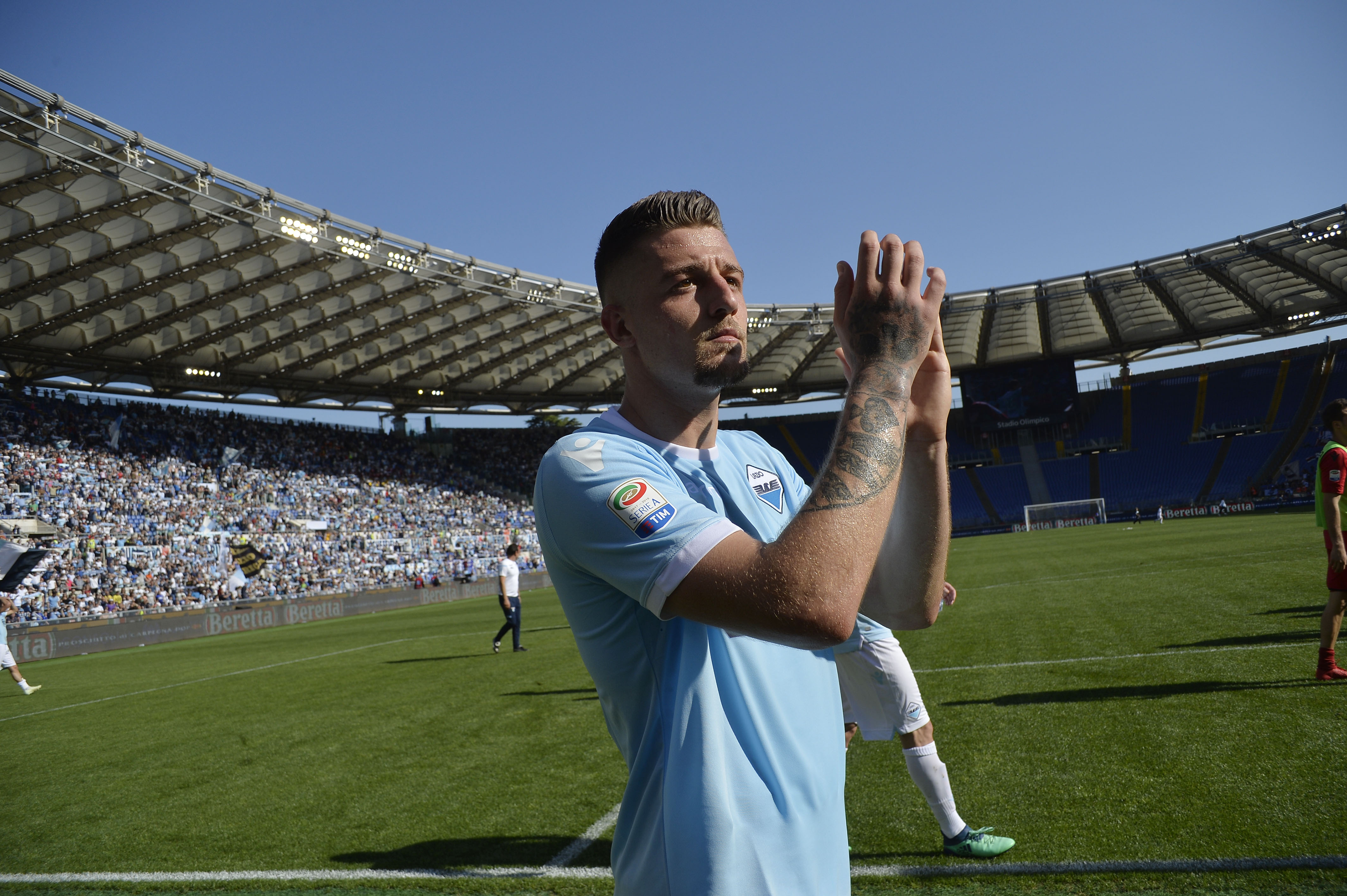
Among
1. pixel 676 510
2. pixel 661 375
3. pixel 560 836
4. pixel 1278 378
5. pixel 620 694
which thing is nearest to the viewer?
pixel 676 510

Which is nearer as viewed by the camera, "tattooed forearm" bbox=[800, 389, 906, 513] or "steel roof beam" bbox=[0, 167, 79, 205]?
"tattooed forearm" bbox=[800, 389, 906, 513]

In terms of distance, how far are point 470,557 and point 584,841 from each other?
36.3 metres

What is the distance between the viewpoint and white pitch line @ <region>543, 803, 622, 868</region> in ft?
15.7

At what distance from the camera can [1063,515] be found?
48156 mm

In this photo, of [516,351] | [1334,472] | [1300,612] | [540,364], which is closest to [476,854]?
[1334,472]

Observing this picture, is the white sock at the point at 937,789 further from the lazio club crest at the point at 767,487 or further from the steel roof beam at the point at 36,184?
the steel roof beam at the point at 36,184

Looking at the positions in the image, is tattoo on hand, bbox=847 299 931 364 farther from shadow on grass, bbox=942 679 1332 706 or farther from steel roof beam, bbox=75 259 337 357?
steel roof beam, bbox=75 259 337 357

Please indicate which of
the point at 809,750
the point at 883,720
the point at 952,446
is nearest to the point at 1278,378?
the point at 952,446

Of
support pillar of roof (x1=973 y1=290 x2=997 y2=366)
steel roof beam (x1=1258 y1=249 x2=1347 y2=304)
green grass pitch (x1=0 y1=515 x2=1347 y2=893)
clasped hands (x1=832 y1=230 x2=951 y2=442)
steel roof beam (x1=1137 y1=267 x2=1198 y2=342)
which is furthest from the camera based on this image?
support pillar of roof (x1=973 y1=290 x2=997 y2=366)

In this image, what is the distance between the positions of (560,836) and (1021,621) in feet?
28.6

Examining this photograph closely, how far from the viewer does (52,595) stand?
83.6ft

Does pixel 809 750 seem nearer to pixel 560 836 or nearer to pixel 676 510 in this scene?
pixel 676 510

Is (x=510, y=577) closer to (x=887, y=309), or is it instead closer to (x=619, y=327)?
(x=619, y=327)

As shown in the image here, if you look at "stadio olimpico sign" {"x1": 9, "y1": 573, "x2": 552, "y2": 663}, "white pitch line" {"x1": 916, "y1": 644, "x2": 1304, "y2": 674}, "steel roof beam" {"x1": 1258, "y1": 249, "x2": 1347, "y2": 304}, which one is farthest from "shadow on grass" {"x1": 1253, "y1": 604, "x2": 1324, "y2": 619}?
"steel roof beam" {"x1": 1258, "y1": 249, "x2": 1347, "y2": 304}
